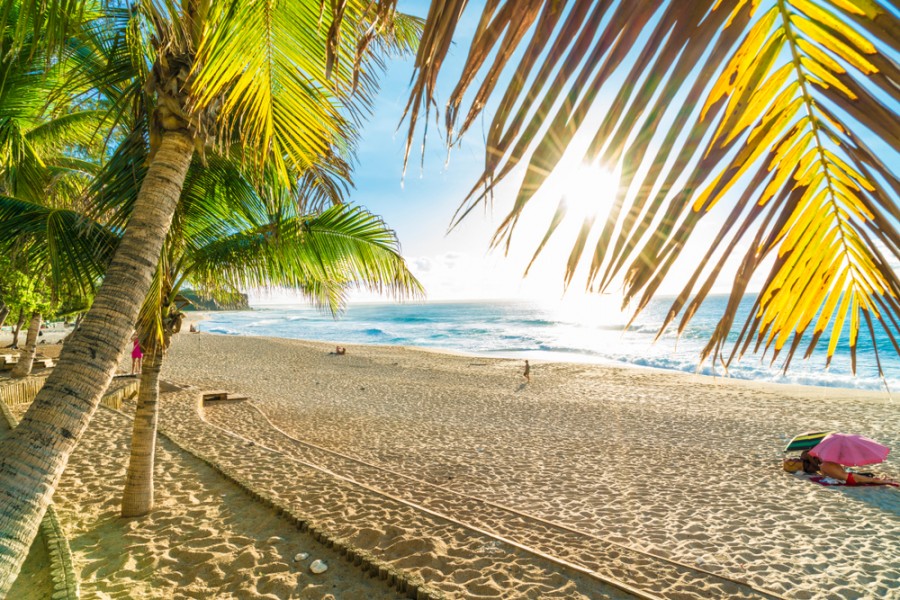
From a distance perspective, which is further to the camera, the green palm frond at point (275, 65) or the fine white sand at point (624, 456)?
the fine white sand at point (624, 456)

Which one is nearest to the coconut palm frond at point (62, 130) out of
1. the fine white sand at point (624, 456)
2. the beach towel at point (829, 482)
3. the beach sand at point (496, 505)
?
the beach sand at point (496, 505)

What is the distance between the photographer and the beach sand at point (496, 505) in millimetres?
3975

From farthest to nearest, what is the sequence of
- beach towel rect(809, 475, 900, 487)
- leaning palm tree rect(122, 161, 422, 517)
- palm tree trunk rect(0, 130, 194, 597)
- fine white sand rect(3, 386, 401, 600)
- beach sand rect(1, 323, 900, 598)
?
beach towel rect(809, 475, 900, 487) < leaning palm tree rect(122, 161, 422, 517) < beach sand rect(1, 323, 900, 598) < fine white sand rect(3, 386, 401, 600) < palm tree trunk rect(0, 130, 194, 597)

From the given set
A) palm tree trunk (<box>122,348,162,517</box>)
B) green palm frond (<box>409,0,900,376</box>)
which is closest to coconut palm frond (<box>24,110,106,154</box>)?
palm tree trunk (<box>122,348,162,517</box>)

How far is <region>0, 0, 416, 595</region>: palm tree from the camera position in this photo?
6.02 ft

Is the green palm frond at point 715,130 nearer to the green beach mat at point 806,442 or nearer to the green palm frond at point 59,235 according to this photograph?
the green palm frond at point 59,235

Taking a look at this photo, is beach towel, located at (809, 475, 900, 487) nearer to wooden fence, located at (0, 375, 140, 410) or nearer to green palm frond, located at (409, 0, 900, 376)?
green palm frond, located at (409, 0, 900, 376)

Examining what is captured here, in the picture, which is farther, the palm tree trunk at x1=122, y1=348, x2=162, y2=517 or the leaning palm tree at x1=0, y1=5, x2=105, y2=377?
the palm tree trunk at x1=122, y1=348, x2=162, y2=517

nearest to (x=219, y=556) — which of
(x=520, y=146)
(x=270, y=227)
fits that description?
(x=270, y=227)

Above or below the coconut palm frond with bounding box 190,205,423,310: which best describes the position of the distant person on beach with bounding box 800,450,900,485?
below

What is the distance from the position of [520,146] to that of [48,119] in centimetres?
873

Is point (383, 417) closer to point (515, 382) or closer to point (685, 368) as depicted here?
point (515, 382)

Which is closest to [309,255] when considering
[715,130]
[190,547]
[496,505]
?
[190,547]

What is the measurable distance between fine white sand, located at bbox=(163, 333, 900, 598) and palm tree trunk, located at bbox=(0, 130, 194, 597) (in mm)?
3137
